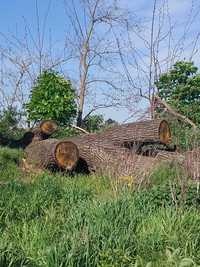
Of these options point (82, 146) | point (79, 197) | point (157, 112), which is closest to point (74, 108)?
point (157, 112)

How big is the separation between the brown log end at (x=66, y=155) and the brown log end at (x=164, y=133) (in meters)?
1.74

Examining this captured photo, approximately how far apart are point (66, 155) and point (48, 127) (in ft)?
9.18

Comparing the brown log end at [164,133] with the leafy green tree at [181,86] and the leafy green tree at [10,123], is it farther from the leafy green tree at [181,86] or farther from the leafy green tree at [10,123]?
Answer: the leafy green tree at [10,123]

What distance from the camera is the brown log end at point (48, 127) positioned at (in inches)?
497

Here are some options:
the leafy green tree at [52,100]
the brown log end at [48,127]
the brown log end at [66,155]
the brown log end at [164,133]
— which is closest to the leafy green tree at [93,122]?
the leafy green tree at [52,100]

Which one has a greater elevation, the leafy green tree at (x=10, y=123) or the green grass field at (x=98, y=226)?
the leafy green tree at (x=10, y=123)

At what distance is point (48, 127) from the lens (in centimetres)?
1276

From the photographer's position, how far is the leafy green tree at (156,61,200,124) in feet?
46.7

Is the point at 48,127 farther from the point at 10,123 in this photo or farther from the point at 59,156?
the point at 59,156

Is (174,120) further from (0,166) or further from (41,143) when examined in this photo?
(0,166)

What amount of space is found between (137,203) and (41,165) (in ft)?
15.6

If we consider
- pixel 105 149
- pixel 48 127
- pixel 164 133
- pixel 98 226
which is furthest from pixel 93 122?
pixel 98 226

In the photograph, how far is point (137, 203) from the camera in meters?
5.87

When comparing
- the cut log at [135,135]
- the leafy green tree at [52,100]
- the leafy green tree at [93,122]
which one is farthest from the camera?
the leafy green tree at [93,122]
